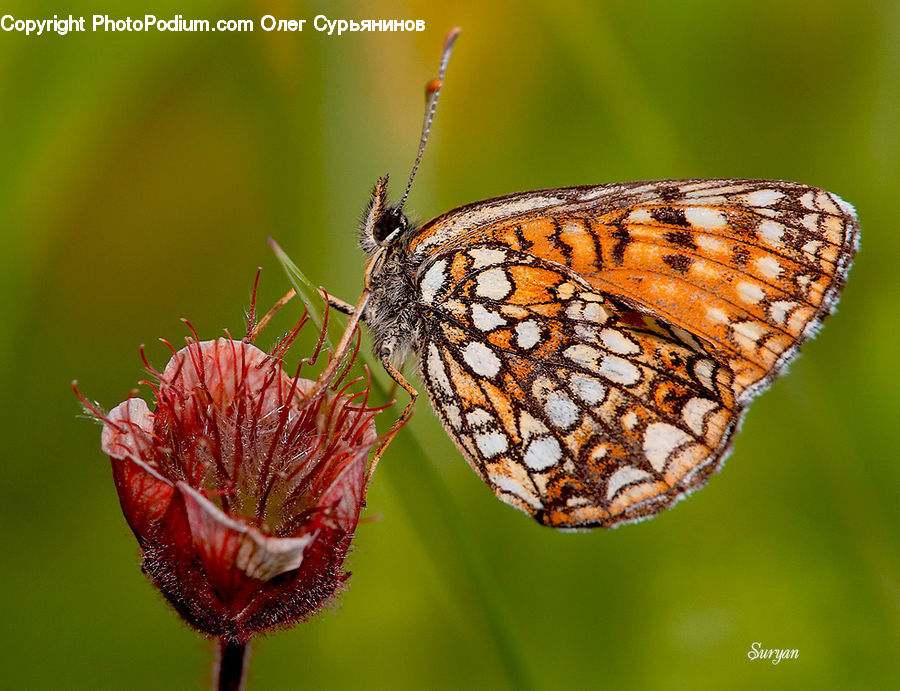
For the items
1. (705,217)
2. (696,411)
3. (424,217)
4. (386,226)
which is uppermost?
(424,217)

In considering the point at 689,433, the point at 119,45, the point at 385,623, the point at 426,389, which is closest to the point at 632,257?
the point at 689,433

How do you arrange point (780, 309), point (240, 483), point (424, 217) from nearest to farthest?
point (240, 483)
point (780, 309)
point (424, 217)

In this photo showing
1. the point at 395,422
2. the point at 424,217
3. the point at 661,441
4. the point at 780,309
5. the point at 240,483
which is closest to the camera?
the point at 240,483

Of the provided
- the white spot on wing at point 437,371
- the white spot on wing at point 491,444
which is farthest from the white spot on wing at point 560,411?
the white spot on wing at point 437,371

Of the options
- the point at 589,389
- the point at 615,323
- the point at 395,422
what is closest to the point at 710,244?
the point at 615,323

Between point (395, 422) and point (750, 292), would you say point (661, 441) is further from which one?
point (395, 422)

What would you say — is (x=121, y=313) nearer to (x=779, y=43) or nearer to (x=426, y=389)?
(x=426, y=389)

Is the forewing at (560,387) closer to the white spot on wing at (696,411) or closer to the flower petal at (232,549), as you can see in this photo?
the white spot on wing at (696,411)
